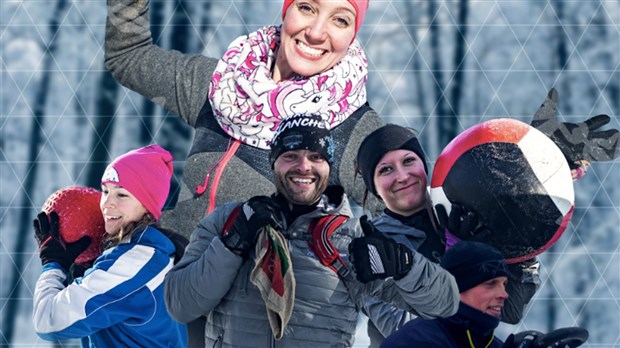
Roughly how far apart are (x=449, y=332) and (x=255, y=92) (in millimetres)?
1006

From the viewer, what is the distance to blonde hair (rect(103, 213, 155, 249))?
3.23m

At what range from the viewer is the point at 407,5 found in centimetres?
476

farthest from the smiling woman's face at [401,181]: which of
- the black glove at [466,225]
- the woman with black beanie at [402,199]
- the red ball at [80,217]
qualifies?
the red ball at [80,217]

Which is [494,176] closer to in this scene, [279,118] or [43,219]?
[279,118]

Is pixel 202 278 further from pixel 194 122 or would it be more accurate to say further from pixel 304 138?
pixel 194 122

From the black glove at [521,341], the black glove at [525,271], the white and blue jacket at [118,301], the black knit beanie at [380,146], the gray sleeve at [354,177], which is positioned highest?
the black knit beanie at [380,146]

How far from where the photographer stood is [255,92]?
11.5ft

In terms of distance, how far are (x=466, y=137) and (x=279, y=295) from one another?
0.95 m

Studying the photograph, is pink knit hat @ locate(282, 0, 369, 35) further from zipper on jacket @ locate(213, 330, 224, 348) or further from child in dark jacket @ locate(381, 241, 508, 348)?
zipper on jacket @ locate(213, 330, 224, 348)

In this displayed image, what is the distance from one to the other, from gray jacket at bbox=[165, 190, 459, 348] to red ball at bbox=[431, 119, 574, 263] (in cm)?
51

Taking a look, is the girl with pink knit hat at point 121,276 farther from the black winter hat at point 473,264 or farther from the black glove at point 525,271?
the black glove at point 525,271

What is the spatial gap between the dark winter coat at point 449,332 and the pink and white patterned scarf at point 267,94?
2.69 feet

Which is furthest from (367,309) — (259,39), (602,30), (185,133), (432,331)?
(602,30)

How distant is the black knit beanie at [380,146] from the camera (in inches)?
129
